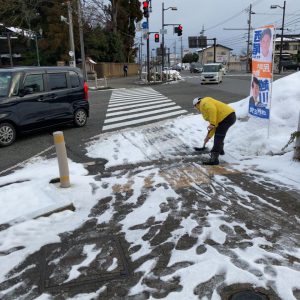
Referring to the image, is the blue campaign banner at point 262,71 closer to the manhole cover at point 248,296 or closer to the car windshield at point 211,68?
the manhole cover at point 248,296

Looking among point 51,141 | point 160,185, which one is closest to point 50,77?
point 51,141

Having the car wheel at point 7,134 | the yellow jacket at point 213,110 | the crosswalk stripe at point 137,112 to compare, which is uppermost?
the yellow jacket at point 213,110

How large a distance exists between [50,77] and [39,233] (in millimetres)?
6247

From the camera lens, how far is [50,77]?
32.5ft

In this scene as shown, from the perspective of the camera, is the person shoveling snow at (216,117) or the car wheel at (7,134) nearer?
the person shoveling snow at (216,117)

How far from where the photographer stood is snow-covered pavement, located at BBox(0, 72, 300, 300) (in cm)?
339

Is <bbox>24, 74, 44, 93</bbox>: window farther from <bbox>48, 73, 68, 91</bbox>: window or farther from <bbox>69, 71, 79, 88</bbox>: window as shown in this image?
<bbox>69, 71, 79, 88</bbox>: window

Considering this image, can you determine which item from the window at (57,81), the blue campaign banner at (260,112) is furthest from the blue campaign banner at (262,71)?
the window at (57,81)

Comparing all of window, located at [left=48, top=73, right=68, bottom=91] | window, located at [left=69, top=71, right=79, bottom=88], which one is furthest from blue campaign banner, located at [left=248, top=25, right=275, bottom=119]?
window, located at [left=48, top=73, right=68, bottom=91]

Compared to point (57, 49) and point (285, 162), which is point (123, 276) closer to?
point (285, 162)

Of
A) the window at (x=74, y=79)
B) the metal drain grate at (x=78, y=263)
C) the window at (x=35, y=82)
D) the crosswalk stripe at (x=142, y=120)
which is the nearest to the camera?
the metal drain grate at (x=78, y=263)

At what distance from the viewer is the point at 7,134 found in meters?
8.86

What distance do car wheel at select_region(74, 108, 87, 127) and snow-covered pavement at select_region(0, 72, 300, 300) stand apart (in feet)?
11.3

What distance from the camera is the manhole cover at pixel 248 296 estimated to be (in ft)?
10.2
